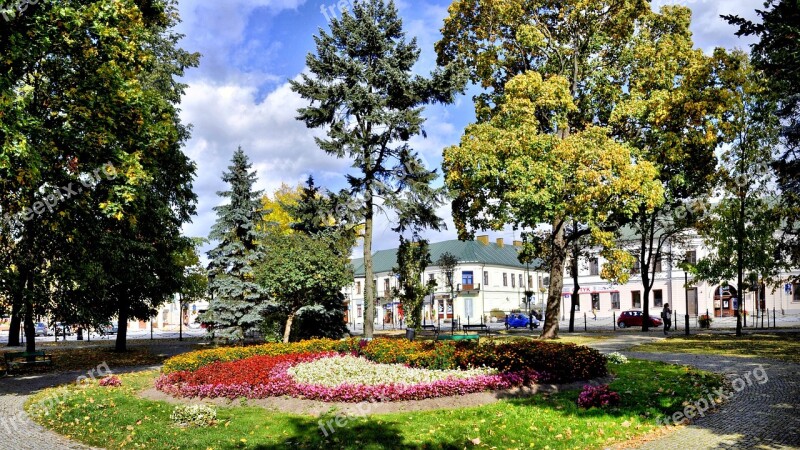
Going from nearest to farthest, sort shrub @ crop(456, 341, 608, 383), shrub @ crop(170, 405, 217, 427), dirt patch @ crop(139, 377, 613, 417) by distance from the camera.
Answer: shrub @ crop(170, 405, 217, 427)
dirt patch @ crop(139, 377, 613, 417)
shrub @ crop(456, 341, 608, 383)

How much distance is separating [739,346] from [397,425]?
20253 millimetres

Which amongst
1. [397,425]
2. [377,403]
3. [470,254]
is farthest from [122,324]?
[470,254]

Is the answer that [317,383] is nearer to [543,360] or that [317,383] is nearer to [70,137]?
[543,360]

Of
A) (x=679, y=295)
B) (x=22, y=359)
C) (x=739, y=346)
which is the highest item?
(x=22, y=359)

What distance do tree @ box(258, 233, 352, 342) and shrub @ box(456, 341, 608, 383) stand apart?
1086 centimetres

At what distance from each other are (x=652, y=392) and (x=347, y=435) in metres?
7.01

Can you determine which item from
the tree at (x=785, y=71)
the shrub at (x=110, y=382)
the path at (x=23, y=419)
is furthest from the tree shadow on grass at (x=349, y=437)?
the tree at (x=785, y=71)

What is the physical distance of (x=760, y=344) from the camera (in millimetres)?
25453

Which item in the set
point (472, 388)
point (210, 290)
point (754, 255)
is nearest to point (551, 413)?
point (472, 388)

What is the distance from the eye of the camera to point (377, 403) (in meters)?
12.0

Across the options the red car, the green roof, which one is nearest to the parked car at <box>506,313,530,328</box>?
the red car

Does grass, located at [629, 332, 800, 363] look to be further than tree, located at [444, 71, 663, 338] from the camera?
No

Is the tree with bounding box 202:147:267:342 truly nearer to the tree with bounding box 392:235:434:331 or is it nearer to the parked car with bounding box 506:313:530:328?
the tree with bounding box 392:235:434:331

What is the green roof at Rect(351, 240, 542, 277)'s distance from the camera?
240ft
